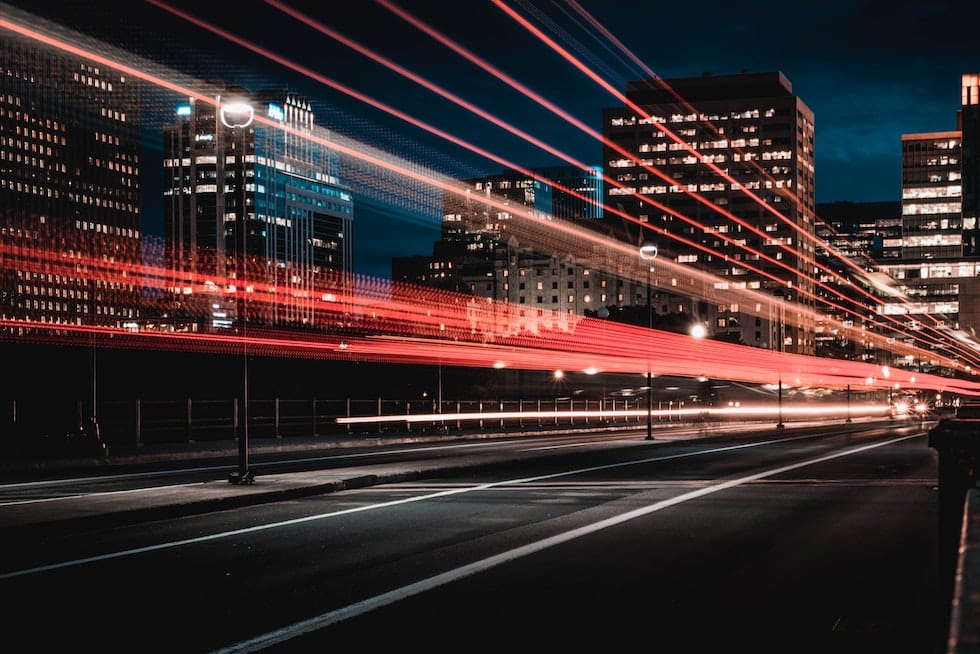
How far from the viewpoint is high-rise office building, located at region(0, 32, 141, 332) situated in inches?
6678

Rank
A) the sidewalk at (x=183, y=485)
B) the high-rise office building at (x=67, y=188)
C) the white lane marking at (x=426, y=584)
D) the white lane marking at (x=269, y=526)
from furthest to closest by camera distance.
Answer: the high-rise office building at (x=67, y=188) < the sidewalk at (x=183, y=485) < the white lane marking at (x=269, y=526) < the white lane marking at (x=426, y=584)

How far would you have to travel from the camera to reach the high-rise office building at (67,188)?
170 meters

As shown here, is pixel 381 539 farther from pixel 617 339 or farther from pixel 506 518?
pixel 617 339

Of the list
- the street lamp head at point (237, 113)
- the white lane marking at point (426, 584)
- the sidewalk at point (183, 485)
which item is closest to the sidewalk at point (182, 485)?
the sidewalk at point (183, 485)

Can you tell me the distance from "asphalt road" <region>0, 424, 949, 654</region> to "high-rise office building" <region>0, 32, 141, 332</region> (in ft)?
506

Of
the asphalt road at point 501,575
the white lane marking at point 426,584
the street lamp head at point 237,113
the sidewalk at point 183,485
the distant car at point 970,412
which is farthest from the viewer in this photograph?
the street lamp head at point 237,113

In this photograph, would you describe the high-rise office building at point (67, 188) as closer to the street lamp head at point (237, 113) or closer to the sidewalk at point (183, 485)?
the sidewalk at point (183, 485)

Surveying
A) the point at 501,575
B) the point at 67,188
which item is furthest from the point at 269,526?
the point at 67,188

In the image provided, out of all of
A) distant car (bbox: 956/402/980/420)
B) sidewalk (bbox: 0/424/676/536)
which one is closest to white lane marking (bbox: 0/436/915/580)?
sidewalk (bbox: 0/424/676/536)

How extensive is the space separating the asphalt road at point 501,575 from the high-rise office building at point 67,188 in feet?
506

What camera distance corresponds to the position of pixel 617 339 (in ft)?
320

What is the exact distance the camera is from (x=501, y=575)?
10.1 m

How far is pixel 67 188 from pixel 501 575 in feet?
615

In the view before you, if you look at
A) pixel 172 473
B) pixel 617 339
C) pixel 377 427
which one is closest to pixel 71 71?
pixel 617 339
